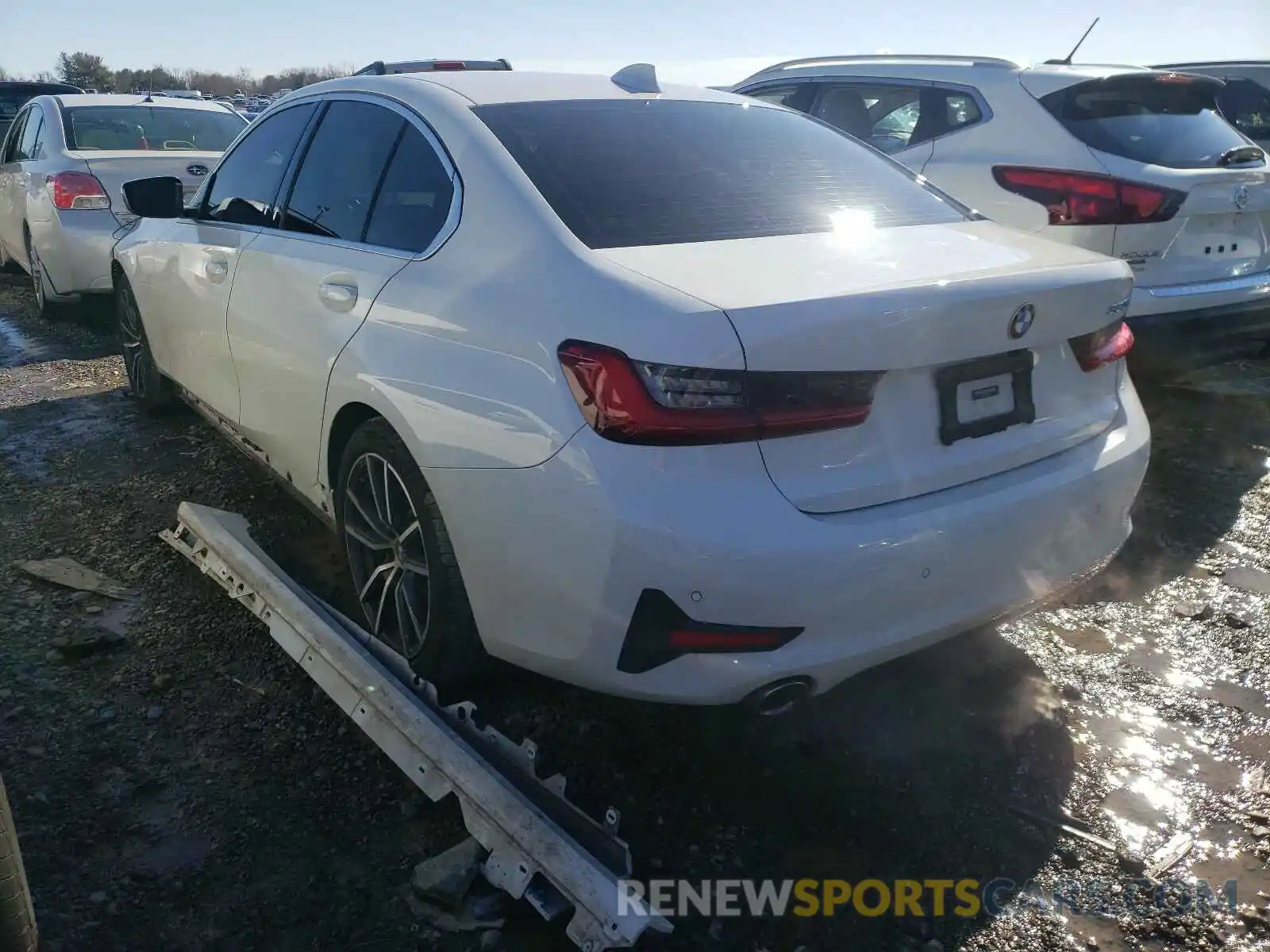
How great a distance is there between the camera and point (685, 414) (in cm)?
206

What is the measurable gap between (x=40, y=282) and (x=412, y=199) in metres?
6.47

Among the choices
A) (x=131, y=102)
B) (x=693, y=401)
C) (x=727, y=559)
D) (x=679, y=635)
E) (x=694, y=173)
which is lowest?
(x=679, y=635)

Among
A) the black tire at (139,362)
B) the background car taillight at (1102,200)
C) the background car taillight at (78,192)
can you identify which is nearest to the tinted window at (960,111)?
Answer: the background car taillight at (1102,200)

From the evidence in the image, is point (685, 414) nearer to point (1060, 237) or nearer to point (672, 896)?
point (672, 896)

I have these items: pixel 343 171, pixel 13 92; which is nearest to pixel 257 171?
pixel 343 171

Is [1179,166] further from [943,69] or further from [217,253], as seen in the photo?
[217,253]

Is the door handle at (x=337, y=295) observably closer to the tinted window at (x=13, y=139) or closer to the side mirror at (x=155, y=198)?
the side mirror at (x=155, y=198)

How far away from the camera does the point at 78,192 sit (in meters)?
7.34

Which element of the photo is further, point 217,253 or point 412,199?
point 217,253

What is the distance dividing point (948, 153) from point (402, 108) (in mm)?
3301

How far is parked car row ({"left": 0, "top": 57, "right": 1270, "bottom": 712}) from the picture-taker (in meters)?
2.10

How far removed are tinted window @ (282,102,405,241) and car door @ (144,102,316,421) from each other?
18 cm

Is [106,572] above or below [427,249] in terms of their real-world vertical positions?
below

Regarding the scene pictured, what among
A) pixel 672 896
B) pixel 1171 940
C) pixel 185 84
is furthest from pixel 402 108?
pixel 185 84
